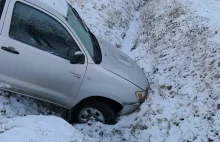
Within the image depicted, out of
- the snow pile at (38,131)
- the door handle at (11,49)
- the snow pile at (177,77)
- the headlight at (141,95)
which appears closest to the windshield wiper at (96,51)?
the headlight at (141,95)

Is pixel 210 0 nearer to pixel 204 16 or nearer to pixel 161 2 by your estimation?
pixel 204 16

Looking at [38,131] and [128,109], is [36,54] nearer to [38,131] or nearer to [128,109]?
[38,131]

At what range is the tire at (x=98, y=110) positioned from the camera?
7.16 m

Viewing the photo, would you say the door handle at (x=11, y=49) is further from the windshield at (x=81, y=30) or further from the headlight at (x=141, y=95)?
the headlight at (x=141, y=95)

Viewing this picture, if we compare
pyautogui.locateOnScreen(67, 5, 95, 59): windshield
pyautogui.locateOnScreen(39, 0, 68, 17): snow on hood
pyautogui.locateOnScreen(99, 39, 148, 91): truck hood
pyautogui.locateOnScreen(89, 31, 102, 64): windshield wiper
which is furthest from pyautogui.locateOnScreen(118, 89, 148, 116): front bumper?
pyautogui.locateOnScreen(39, 0, 68, 17): snow on hood

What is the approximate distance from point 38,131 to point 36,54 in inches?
73.8

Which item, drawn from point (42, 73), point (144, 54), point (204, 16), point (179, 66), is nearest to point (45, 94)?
point (42, 73)

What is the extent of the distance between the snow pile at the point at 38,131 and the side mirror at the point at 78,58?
1.43 metres

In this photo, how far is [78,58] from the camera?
661cm

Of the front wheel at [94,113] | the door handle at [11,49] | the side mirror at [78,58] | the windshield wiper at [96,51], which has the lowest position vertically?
the front wheel at [94,113]

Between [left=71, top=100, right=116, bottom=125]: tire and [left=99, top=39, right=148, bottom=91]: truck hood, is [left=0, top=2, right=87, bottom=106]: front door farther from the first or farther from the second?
[left=99, top=39, right=148, bottom=91]: truck hood

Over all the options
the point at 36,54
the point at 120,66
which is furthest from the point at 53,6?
the point at 120,66

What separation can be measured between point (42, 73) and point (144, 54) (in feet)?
17.0

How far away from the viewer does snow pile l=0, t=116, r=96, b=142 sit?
485 centimetres
